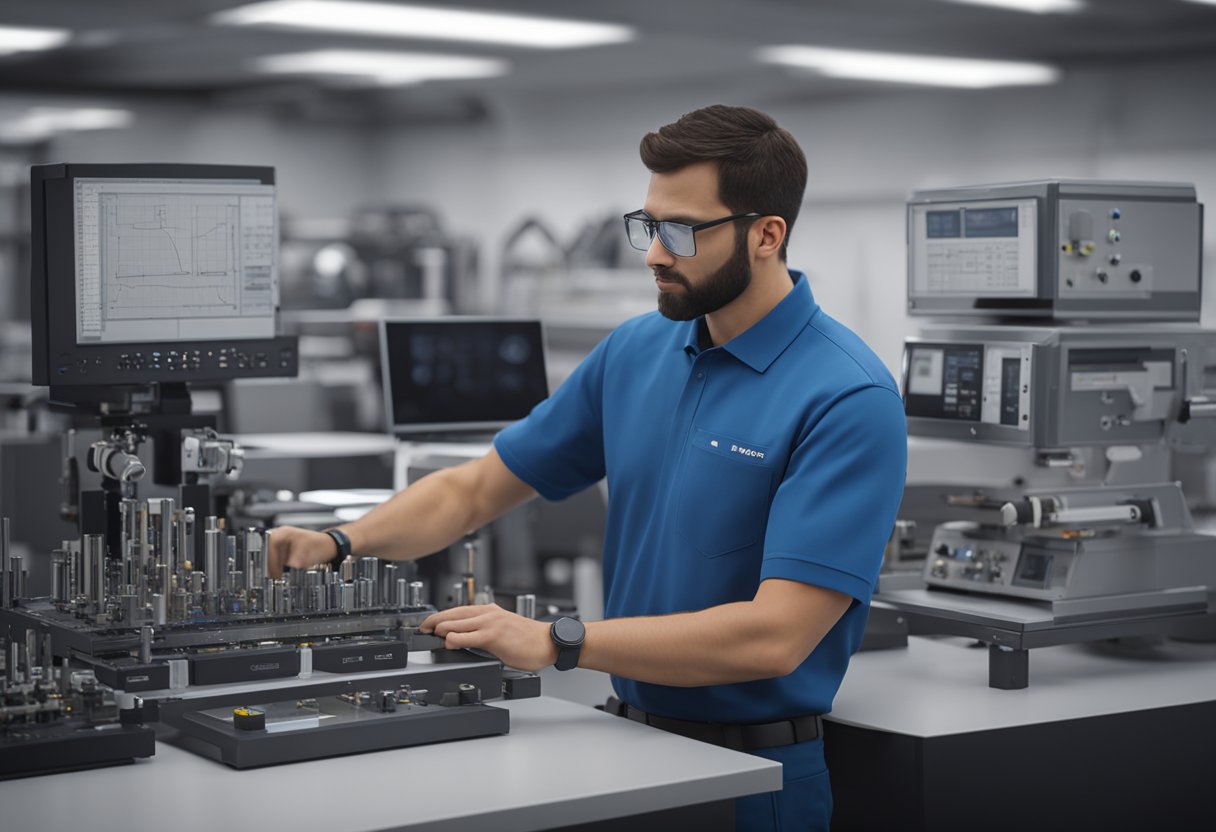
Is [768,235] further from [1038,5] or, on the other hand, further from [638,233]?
[1038,5]

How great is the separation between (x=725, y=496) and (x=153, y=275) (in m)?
1.07

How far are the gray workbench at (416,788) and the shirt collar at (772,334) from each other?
2.06ft

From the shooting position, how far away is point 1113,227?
3105 mm

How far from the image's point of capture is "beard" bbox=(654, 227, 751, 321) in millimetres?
2414

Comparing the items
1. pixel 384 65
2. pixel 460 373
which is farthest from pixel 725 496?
pixel 384 65

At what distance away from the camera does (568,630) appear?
2.18 meters

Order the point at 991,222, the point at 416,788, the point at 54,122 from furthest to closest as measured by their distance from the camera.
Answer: the point at 54,122 → the point at 991,222 → the point at 416,788

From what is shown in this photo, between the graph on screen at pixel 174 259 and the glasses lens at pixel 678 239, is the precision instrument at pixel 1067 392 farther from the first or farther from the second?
the graph on screen at pixel 174 259

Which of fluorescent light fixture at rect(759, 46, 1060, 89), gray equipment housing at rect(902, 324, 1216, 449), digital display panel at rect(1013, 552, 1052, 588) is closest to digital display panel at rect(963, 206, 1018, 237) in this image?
gray equipment housing at rect(902, 324, 1216, 449)

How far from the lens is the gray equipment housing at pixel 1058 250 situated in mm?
3043

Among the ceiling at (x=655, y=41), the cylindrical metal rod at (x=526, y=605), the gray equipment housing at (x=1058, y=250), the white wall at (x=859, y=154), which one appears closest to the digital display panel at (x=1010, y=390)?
the gray equipment housing at (x=1058, y=250)

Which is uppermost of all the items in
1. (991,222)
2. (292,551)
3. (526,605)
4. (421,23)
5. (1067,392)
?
(421,23)

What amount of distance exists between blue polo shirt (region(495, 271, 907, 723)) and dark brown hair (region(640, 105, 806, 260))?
7.2 inches

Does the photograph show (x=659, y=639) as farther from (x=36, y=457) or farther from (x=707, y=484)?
(x=36, y=457)
